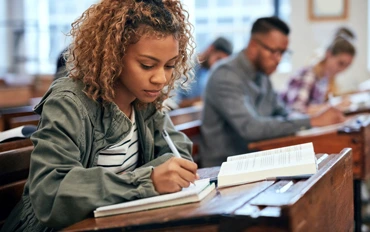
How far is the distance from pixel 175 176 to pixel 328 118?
7.69 feet

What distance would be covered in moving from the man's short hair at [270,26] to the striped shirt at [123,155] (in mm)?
2014

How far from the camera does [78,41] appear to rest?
1.74 m

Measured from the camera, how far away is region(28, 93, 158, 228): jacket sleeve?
1421mm

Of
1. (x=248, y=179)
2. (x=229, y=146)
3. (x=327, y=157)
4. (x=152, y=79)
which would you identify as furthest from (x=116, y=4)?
(x=229, y=146)

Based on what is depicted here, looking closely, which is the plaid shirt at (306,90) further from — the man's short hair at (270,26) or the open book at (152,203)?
the open book at (152,203)

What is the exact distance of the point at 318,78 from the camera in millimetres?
4949

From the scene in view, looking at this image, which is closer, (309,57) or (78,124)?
(78,124)

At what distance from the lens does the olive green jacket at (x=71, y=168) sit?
4.69 ft

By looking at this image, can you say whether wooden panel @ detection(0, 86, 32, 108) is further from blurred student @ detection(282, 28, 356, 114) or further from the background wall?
the background wall

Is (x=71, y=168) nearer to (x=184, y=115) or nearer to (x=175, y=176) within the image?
(x=175, y=176)

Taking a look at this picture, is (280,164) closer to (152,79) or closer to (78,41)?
(152,79)

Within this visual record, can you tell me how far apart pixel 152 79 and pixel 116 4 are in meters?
0.24

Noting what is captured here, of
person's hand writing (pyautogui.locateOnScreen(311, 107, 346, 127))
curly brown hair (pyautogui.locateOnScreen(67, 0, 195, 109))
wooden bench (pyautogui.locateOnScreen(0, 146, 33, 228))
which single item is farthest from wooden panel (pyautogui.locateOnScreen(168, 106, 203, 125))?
curly brown hair (pyautogui.locateOnScreen(67, 0, 195, 109))

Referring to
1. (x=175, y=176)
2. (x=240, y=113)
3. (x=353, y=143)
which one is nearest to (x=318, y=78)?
(x=240, y=113)
